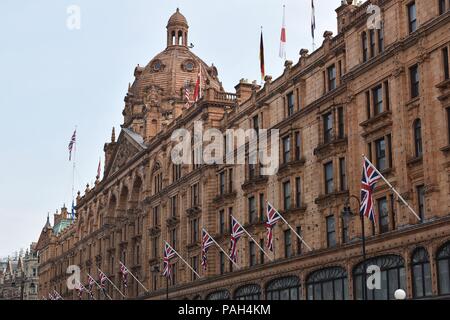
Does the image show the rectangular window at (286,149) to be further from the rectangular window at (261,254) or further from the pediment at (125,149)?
the pediment at (125,149)

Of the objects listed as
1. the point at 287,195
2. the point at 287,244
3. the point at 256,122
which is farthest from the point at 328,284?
the point at 256,122

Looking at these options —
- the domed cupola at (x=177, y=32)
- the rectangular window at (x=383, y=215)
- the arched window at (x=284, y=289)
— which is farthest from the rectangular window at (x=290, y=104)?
the domed cupola at (x=177, y=32)

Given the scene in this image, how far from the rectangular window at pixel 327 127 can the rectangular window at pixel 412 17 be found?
1021cm

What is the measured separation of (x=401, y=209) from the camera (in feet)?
132

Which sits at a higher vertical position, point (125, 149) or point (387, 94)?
point (125, 149)

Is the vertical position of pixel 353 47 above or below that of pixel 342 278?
above

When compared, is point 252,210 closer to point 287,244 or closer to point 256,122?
point 287,244

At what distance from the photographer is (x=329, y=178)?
49.2m

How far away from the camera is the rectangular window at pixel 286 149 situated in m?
55.0

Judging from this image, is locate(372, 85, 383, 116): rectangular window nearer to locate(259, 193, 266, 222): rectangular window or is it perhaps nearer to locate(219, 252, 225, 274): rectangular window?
locate(259, 193, 266, 222): rectangular window

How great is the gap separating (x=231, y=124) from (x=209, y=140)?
14.8ft

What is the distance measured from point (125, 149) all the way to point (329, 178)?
177 feet
